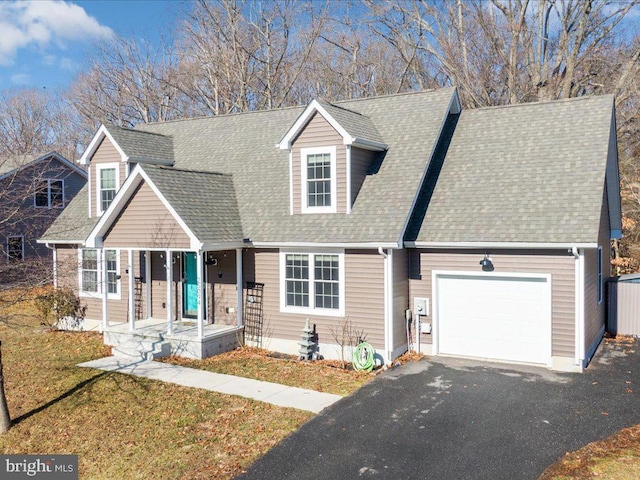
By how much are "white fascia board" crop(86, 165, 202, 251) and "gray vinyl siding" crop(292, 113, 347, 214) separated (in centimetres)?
305

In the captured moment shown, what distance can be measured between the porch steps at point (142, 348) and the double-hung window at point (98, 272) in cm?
296

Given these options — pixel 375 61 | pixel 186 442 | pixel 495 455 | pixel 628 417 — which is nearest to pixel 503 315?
pixel 628 417

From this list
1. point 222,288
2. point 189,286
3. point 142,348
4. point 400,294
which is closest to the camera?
point 400,294

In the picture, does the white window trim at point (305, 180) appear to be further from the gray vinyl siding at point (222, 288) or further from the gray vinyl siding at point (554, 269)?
the gray vinyl siding at point (554, 269)

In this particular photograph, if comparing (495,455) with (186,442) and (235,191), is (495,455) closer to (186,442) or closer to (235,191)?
(186,442)

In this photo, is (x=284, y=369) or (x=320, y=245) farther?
(x=320, y=245)

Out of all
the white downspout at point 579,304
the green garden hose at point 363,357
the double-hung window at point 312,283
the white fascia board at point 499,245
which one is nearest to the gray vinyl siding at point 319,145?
the double-hung window at point 312,283

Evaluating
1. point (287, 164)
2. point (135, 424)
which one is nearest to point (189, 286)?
point (287, 164)

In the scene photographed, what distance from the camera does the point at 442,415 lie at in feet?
A: 32.0

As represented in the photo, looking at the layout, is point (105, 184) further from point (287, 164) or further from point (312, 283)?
point (312, 283)

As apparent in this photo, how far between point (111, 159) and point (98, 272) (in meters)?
3.83

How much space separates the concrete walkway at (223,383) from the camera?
35.0 ft

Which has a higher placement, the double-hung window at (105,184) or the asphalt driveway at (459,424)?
the double-hung window at (105,184)

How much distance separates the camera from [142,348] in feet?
47.7
